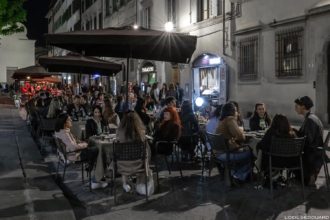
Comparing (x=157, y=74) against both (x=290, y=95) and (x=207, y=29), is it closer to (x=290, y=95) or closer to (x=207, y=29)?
(x=207, y=29)

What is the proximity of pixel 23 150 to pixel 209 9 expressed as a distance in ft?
41.2

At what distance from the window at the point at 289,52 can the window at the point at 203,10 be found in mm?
6042

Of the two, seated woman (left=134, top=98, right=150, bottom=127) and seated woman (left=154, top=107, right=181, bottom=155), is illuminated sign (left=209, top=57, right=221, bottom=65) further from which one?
seated woman (left=154, top=107, right=181, bottom=155)

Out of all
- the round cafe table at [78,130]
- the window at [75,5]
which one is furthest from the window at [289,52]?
the window at [75,5]

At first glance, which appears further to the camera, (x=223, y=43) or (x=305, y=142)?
(x=223, y=43)

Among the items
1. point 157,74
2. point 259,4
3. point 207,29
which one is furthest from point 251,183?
point 157,74

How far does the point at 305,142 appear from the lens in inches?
291

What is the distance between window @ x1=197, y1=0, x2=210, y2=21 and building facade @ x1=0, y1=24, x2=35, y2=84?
44057mm

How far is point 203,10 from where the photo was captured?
23.1 metres

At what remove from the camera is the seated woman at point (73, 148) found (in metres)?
7.91

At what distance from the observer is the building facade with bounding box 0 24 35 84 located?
6365 centimetres

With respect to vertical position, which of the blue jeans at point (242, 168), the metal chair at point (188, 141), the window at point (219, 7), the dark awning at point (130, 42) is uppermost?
the window at point (219, 7)

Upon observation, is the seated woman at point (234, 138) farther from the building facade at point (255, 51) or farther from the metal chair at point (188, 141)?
the building facade at point (255, 51)

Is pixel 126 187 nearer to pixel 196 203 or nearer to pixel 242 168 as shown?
pixel 196 203
